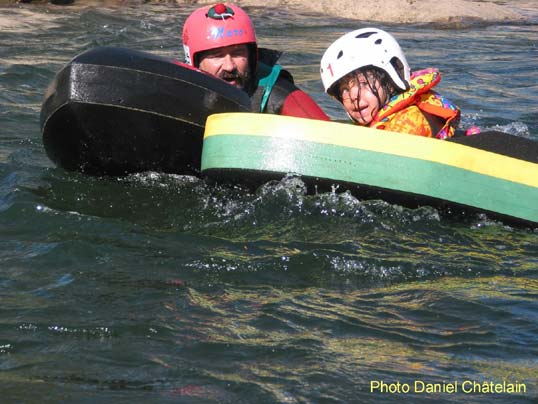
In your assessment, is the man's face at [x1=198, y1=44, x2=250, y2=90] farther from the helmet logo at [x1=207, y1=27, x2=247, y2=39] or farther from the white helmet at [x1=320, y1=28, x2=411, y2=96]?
the white helmet at [x1=320, y1=28, x2=411, y2=96]

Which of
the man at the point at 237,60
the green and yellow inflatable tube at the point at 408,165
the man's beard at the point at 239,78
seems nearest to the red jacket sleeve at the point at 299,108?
the man at the point at 237,60

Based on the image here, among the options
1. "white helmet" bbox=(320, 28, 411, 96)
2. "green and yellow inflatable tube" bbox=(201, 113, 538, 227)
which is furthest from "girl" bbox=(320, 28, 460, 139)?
"green and yellow inflatable tube" bbox=(201, 113, 538, 227)

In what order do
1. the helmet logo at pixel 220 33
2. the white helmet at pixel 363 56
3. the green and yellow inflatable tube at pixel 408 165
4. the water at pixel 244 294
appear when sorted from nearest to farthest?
the water at pixel 244 294 < the green and yellow inflatable tube at pixel 408 165 < the white helmet at pixel 363 56 < the helmet logo at pixel 220 33

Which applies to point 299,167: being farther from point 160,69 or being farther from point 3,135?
point 3,135

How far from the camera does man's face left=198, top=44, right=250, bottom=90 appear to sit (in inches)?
244

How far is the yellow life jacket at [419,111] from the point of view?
5.70 metres

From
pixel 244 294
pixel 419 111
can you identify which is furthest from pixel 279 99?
pixel 244 294

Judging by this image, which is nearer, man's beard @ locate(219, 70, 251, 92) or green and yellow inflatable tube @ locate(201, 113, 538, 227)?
green and yellow inflatable tube @ locate(201, 113, 538, 227)

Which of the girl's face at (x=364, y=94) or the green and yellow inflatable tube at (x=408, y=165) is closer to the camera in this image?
the green and yellow inflatable tube at (x=408, y=165)

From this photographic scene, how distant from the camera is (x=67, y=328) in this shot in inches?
156

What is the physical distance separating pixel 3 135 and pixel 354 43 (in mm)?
2990

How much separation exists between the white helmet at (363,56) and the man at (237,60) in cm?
47

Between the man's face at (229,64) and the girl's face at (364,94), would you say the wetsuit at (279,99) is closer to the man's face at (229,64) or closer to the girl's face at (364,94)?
the man's face at (229,64)

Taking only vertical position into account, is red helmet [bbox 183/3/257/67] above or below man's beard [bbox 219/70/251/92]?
above
